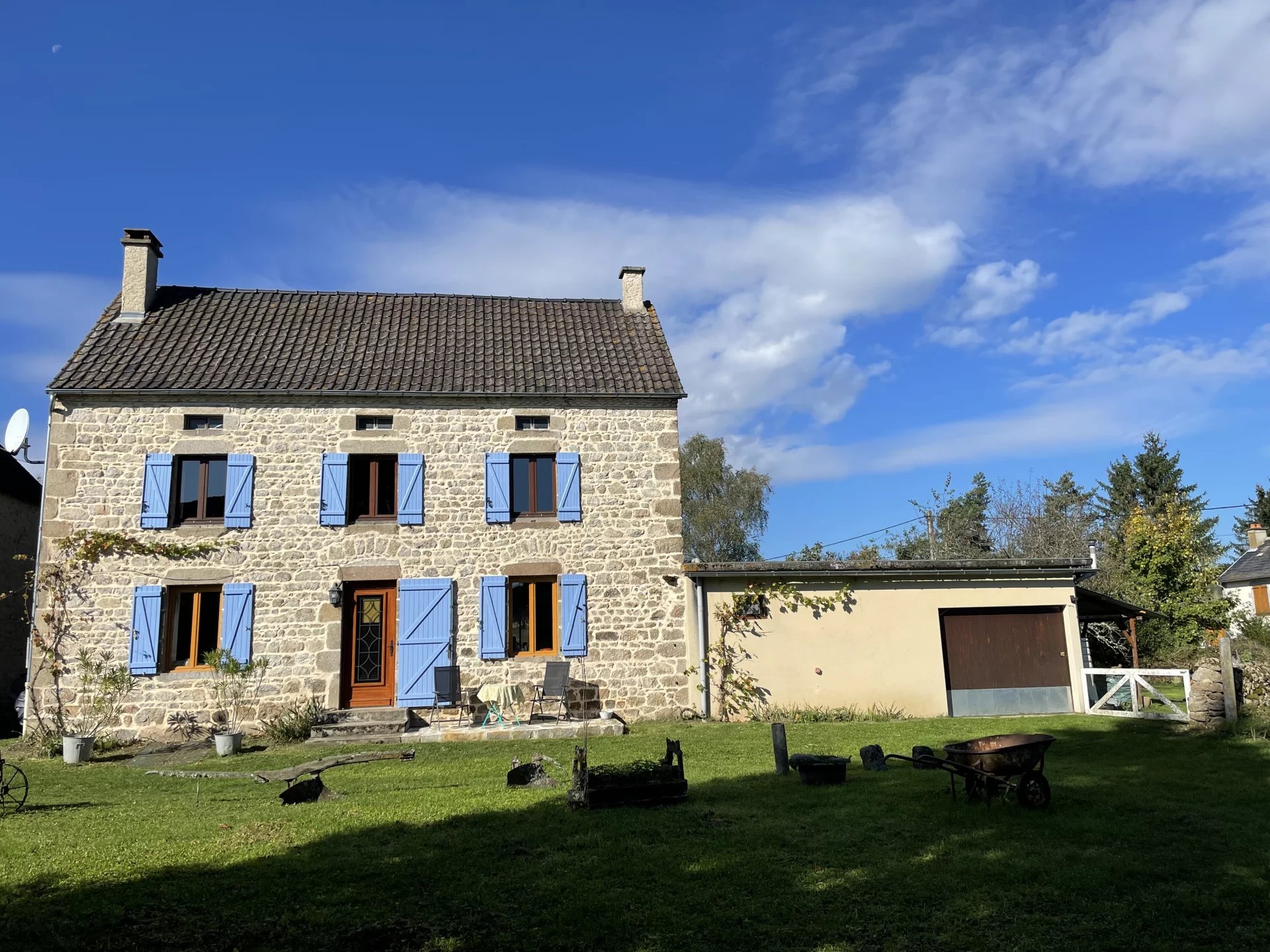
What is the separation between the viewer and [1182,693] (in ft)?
54.2

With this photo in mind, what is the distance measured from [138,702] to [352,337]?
6.82m

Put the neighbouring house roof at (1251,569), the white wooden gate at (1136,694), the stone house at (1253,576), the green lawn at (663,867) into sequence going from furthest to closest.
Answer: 1. the neighbouring house roof at (1251,569)
2. the stone house at (1253,576)
3. the white wooden gate at (1136,694)
4. the green lawn at (663,867)

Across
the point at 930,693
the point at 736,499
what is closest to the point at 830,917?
the point at 930,693

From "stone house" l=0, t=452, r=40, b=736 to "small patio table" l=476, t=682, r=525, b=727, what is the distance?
8847 mm

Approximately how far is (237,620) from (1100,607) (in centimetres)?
1449

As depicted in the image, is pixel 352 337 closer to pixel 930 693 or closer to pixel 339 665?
pixel 339 665

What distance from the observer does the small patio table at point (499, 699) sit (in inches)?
508

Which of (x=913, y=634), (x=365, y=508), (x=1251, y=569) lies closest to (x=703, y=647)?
(x=913, y=634)

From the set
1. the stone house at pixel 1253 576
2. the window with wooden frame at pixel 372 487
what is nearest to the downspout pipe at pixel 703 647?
the window with wooden frame at pixel 372 487

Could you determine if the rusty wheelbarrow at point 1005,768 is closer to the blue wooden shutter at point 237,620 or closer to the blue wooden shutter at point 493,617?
the blue wooden shutter at point 493,617

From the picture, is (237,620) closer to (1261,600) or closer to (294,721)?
(294,721)

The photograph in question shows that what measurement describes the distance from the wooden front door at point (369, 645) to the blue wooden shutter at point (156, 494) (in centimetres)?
302

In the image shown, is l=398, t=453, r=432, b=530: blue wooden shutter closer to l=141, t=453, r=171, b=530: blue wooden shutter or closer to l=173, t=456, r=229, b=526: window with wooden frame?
l=173, t=456, r=229, b=526: window with wooden frame

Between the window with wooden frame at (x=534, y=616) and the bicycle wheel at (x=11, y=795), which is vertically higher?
the window with wooden frame at (x=534, y=616)
